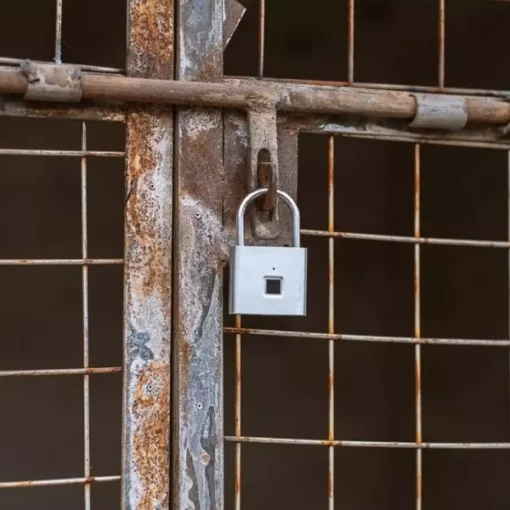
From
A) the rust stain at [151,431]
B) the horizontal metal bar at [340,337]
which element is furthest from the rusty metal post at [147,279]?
the horizontal metal bar at [340,337]

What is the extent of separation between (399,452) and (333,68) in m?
1.48

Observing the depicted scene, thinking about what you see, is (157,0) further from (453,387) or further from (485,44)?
(453,387)

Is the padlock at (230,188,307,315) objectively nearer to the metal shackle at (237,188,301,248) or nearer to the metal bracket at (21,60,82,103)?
the metal shackle at (237,188,301,248)

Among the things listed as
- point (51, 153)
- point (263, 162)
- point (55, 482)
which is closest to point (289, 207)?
point (263, 162)

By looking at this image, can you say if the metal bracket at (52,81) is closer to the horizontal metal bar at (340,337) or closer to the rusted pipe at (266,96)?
the rusted pipe at (266,96)

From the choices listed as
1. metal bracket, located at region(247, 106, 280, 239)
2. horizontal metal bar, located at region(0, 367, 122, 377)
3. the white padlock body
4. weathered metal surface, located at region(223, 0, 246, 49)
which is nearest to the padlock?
A: the white padlock body

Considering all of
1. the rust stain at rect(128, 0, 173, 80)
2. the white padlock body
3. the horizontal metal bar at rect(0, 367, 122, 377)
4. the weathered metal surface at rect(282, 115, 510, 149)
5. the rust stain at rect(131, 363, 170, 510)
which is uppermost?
the rust stain at rect(128, 0, 173, 80)

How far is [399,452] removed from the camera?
3.45 meters

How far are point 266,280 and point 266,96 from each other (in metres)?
0.27

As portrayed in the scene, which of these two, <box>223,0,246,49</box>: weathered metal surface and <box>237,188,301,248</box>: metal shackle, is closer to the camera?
<box>237,188,301,248</box>: metal shackle

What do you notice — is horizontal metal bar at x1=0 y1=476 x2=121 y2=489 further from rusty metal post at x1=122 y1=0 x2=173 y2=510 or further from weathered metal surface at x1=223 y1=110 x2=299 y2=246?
weathered metal surface at x1=223 y1=110 x2=299 y2=246

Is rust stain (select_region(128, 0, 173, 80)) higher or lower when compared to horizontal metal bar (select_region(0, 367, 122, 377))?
higher

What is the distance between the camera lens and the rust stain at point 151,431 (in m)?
1.18

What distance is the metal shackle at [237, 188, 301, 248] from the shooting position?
43.6 inches
